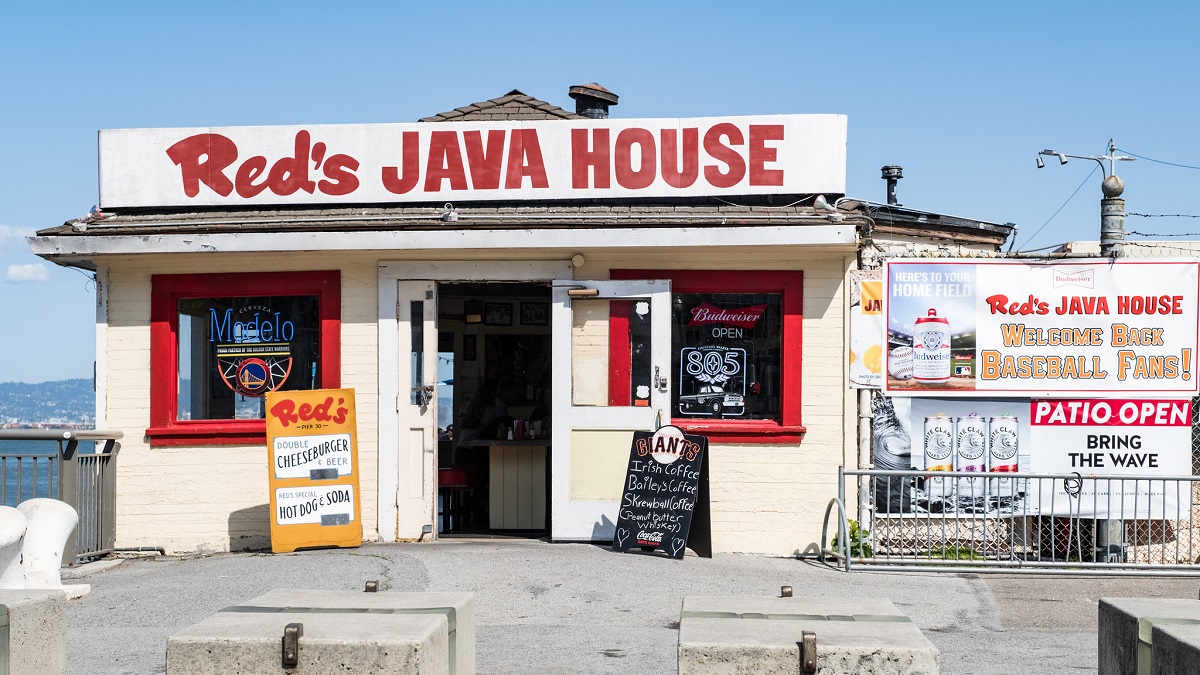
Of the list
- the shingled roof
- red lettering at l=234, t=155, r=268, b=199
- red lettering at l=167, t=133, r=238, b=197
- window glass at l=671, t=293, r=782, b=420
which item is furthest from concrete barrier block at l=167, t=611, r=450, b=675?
the shingled roof

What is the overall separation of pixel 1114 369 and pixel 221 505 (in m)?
8.22

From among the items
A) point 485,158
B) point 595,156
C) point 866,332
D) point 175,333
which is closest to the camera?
point 866,332

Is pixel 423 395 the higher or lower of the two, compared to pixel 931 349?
lower

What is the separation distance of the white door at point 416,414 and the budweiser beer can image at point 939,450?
448cm

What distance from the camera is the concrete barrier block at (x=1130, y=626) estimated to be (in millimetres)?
5426

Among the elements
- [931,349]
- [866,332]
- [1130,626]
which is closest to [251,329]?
[866,332]

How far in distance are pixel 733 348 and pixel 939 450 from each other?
2.05 meters

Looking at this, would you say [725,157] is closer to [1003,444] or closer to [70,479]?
[1003,444]

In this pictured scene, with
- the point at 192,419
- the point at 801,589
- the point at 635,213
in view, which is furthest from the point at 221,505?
the point at 801,589

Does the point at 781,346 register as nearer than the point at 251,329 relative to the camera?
Yes

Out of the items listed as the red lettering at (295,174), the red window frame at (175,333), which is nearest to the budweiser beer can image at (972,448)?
the red window frame at (175,333)

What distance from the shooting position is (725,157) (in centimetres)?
1205

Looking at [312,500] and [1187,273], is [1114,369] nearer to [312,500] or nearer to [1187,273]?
[1187,273]

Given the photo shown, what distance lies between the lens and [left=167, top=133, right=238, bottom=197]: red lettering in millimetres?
12508
